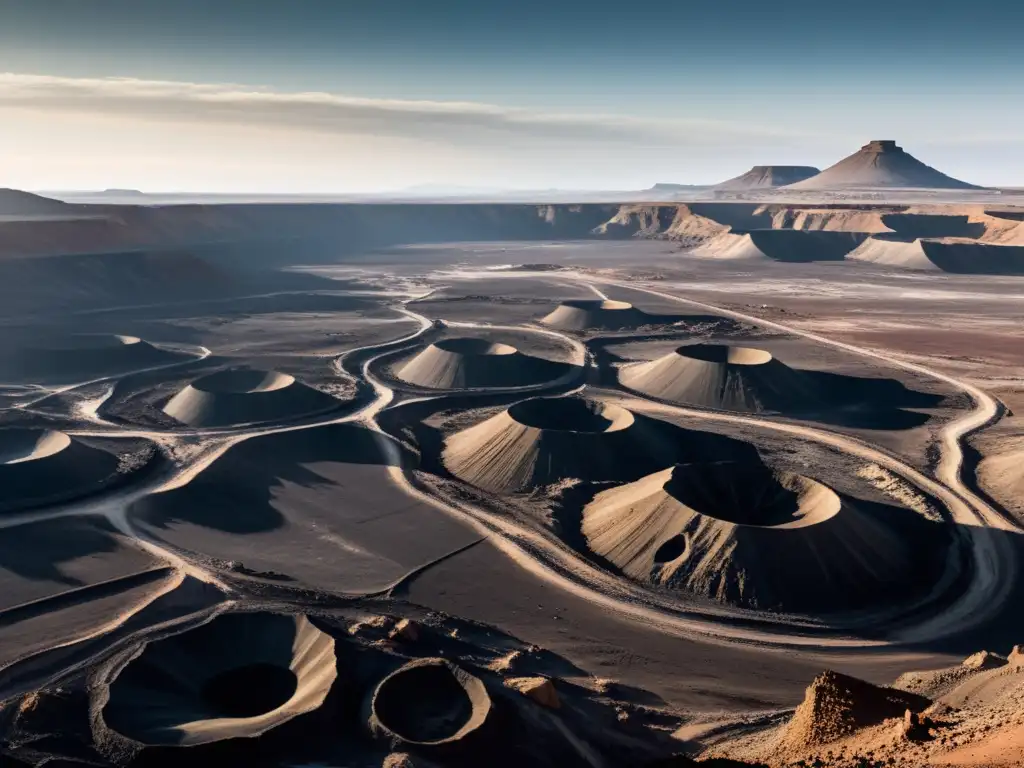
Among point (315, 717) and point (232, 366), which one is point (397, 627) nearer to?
point (315, 717)

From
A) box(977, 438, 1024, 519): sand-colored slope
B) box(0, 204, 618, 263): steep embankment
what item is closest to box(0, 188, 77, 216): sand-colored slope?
box(0, 204, 618, 263): steep embankment

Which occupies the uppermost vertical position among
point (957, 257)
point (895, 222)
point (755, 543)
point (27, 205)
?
point (27, 205)

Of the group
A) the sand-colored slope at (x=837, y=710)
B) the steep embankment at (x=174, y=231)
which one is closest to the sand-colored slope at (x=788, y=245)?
the steep embankment at (x=174, y=231)

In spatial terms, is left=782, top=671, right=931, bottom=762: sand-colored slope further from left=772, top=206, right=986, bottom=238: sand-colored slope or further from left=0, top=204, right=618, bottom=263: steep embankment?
left=772, top=206, right=986, bottom=238: sand-colored slope

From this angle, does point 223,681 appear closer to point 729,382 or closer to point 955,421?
point 729,382

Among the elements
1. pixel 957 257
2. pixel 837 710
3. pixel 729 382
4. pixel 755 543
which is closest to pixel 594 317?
pixel 729 382

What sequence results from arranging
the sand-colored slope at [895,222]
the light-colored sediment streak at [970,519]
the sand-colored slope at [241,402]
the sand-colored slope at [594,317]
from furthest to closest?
the sand-colored slope at [895,222] → the sand-colored slope at [594,317] → the sand-colored slope at [241,402] → the light-colored sediment streak at [970,519]

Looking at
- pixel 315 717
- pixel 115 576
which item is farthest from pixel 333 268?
pixel 315 717

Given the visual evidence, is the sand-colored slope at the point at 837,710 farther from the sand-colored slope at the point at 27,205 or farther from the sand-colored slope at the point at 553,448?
the sand-colored slope at the point at 27,205
